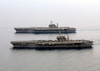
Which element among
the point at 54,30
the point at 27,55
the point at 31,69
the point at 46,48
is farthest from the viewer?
the point at 54,30

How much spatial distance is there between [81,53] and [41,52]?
10642 millimetres

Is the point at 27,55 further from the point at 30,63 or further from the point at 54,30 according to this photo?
the point at 54,30

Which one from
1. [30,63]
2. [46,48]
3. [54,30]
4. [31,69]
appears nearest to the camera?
[31,69]

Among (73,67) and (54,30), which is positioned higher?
(54,30)

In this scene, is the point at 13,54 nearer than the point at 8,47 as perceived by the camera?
Yes

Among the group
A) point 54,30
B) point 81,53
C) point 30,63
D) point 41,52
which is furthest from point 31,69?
point 54,30

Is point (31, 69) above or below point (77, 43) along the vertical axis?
below

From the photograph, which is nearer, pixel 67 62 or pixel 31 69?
pixel 31 69

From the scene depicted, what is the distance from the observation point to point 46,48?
56.9 meters

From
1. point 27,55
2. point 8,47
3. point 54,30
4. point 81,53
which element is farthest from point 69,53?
point 54,30

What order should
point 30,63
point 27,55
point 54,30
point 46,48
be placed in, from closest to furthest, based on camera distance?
point 30,63
point 27,55
point 46,48
point 54,30

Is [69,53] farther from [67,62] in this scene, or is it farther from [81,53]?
[67,62]

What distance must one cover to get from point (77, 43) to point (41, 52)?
1126 centimetres

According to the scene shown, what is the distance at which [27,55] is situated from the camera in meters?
50.5
